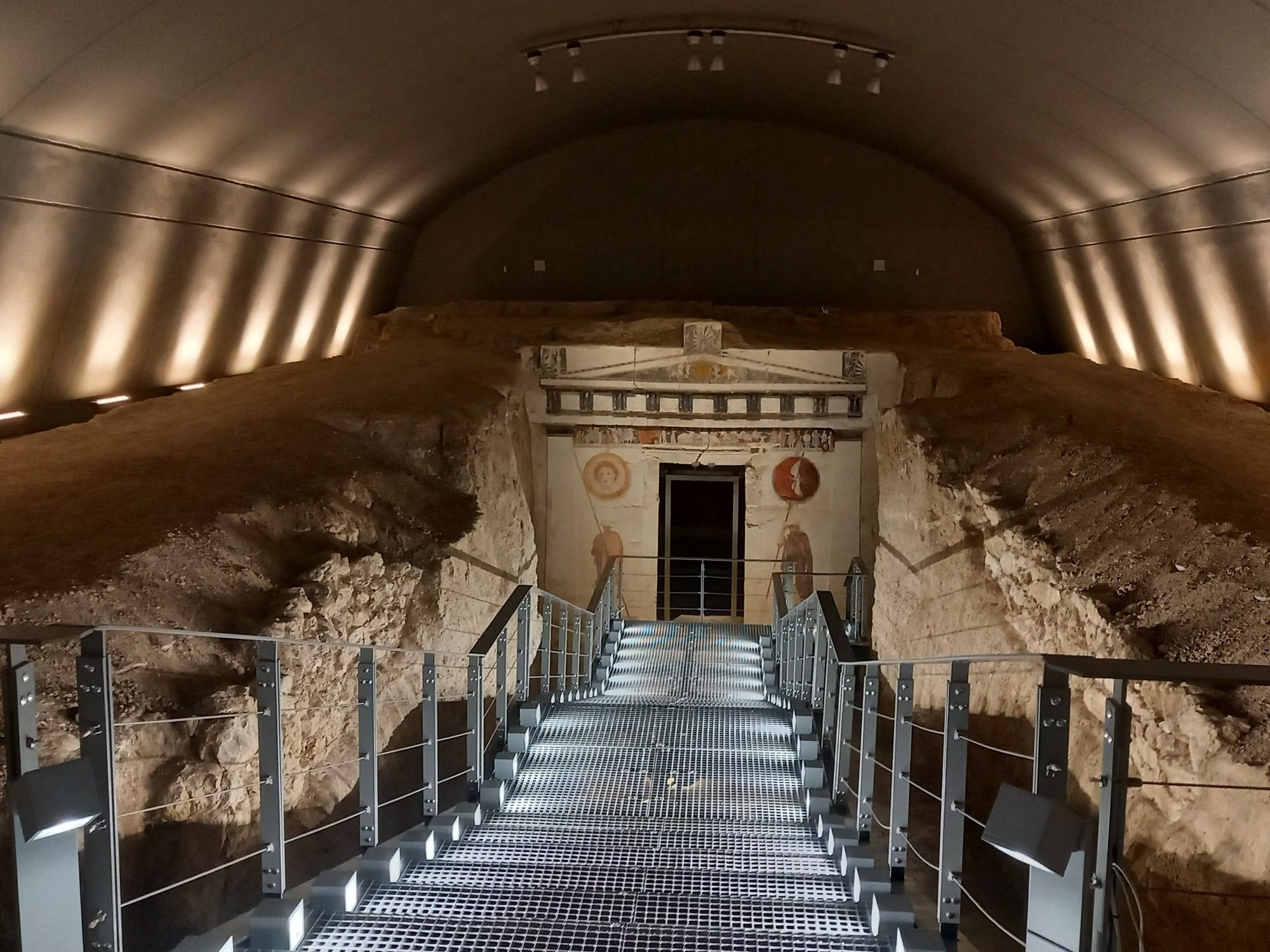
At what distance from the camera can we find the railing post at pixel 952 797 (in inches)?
127

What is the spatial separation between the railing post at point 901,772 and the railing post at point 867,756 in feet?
1.41

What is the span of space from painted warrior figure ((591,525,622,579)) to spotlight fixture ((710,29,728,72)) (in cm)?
663

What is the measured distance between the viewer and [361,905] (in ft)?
11.9

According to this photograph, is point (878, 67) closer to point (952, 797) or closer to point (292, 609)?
point (292, 609)

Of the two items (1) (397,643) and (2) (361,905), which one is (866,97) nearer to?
(1) (397,643)

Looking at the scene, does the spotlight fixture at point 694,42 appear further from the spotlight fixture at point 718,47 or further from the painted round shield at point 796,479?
the painted round shield at point 796,479

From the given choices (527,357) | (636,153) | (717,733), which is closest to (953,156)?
(636,153)

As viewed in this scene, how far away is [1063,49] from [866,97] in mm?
5559

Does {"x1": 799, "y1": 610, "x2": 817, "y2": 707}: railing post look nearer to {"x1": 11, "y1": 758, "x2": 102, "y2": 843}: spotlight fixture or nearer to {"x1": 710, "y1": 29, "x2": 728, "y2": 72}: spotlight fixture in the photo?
{"x1": 11, "y1": 758, "x2": 102, "y2": 843}: spotlight fixture

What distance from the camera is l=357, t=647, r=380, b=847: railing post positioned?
4105mm

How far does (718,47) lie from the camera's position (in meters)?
13.9

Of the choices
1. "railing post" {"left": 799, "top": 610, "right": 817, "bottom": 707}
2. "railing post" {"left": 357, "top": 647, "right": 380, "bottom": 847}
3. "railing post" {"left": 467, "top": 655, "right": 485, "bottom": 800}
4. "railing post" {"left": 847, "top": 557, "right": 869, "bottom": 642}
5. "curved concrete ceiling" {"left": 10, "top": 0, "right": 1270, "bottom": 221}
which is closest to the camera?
"railing post" {"left": 357, "top": 647, "right": 380, "bottom": 847}

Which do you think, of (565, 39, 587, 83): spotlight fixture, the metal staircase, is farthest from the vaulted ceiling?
the metal staircase

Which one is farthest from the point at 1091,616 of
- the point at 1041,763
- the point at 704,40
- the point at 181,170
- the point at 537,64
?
the point at 181,170
